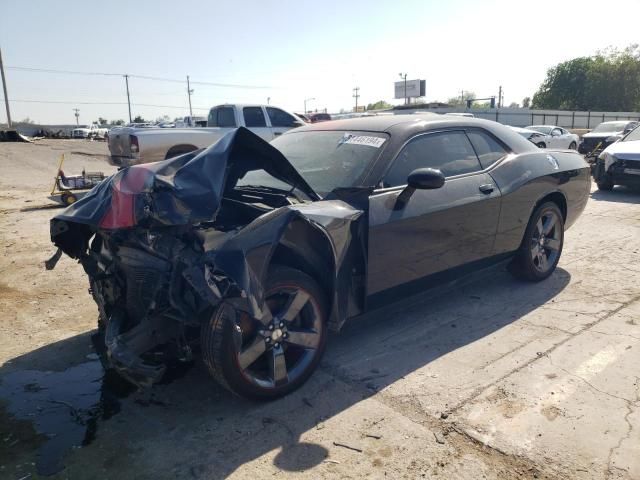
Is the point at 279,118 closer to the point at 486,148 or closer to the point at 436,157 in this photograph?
the point at 486,148

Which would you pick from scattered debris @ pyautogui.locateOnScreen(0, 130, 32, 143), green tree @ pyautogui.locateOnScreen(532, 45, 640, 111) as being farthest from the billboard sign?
scattered debris @ pyautogui.locateOnScreen(0, 130, 32, 143)

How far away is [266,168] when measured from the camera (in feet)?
10.9

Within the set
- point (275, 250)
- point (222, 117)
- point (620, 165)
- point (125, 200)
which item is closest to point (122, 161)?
point (222, 117)

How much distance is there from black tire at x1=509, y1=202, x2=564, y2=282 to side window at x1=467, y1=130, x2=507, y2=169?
0.72 m

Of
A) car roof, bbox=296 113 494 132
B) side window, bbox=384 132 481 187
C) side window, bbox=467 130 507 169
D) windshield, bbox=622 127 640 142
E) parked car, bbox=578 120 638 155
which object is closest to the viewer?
side window, bbox=384 132 481 187

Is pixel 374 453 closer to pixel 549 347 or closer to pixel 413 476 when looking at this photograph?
pixel 413 476

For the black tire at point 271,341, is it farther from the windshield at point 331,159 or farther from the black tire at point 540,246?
the black tire at point 540,246

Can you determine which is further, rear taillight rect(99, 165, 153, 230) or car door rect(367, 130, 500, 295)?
car door rect(367, 130, 500, 295)

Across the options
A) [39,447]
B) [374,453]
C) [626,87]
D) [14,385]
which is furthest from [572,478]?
[626,87]

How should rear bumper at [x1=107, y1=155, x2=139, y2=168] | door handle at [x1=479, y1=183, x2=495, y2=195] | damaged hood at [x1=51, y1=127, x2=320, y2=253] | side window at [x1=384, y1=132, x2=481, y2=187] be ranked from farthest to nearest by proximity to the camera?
rear bumper at [x1=107, y1=155, x2=139, y2=168]
door handle at [x1=479, y1=183, x2=495, y2=195]
side window at [x1=384, y1=132, x2=481, y2=187]
damaged hood at [x1=51, y1=127, x2=320, y2=253]

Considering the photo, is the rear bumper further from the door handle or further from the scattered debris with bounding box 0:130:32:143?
the scattered debris with bounding box 0:130:32:143

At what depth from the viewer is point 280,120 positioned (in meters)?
12.3

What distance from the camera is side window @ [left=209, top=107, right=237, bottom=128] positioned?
11.9 meters

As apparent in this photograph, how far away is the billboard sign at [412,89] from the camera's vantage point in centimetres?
7281
